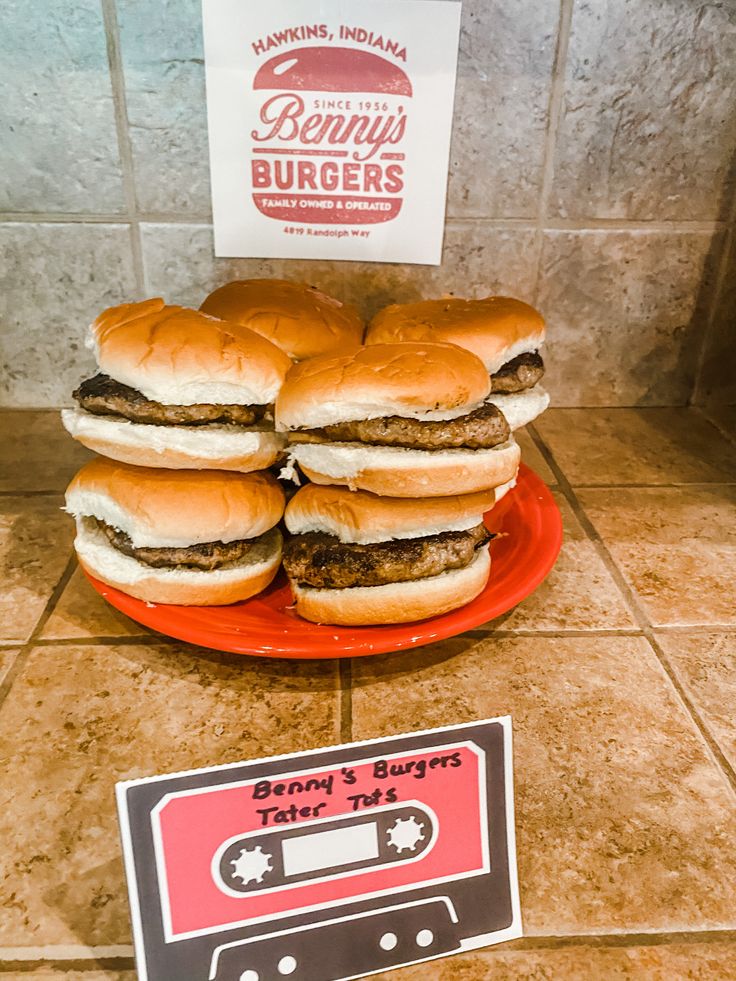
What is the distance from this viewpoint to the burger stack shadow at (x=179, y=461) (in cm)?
107

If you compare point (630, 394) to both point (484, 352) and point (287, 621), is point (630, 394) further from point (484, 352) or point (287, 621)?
point (287, 621)

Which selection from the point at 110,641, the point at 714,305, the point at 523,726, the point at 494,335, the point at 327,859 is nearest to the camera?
the point at 327,859

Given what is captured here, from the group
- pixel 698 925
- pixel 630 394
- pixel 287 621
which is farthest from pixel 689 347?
pixel 698 925

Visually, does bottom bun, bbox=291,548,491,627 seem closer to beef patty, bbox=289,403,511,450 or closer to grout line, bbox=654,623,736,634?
beef patty, bbox=289,403,511,450

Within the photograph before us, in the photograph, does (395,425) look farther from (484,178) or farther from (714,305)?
(714,305)

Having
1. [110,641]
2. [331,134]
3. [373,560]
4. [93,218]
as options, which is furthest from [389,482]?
[93,218]

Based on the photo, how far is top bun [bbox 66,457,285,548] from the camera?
3.47ft

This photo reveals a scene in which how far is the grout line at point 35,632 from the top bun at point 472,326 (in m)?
0.63

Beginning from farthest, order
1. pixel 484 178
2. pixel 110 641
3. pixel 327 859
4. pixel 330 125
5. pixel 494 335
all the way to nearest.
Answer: pixel 484 178 → pixel 330 125 → pixel 494 335 → pixel 110 641 → pixel 327 859

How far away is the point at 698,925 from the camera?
762 millimetres

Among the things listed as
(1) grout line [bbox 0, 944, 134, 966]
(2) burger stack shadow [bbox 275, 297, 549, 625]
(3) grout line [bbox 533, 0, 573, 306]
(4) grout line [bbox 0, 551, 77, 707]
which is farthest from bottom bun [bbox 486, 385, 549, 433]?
(1) grout line [bbox 0, 944, 134, 966]

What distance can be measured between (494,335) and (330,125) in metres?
0.56

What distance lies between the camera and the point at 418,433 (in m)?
1.07

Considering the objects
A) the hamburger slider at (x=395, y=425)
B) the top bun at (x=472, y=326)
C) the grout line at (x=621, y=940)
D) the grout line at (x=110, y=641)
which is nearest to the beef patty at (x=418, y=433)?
the hamburger slider at (x=395, y=425)
